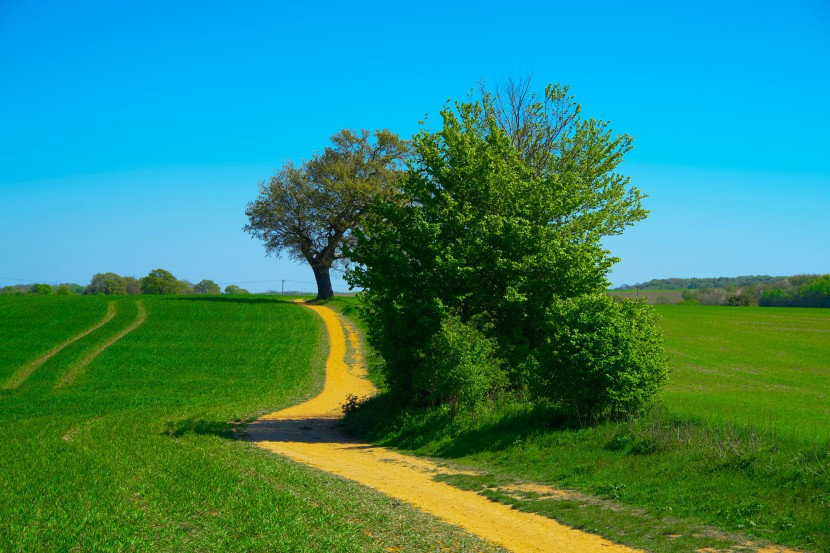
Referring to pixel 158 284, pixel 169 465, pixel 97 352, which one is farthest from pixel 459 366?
pixel 158 284

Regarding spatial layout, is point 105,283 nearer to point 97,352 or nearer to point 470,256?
point 97,352

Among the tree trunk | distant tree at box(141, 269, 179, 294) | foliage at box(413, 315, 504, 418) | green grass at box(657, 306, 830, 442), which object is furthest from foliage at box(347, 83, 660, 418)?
distant tree at box(141, 269, 179, 294)

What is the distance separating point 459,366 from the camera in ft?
82.0

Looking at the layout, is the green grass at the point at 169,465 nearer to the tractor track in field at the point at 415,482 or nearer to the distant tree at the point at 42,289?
the tractor track in field at the point at 415,482

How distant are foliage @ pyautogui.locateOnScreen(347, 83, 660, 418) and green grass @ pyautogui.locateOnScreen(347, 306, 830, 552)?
9.94 feet

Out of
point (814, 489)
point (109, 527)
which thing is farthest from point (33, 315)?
point (814, 489)

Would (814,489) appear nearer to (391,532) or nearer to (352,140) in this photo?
(391,532)

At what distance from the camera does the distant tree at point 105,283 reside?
534 feet

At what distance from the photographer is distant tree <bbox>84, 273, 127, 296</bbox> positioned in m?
163

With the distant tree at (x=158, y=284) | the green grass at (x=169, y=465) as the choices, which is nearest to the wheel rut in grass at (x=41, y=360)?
the green grass at (x=169, y=465)

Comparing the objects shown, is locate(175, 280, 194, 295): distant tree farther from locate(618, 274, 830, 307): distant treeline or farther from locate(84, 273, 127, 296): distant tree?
locate(618, 274, 830, 307): distant treeline

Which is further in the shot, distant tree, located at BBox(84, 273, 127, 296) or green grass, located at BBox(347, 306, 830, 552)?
distant tree, located at BBox(84, 273, 127, 296)

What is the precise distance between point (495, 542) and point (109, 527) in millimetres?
7041

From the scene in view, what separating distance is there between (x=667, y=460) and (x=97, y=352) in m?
45.6
